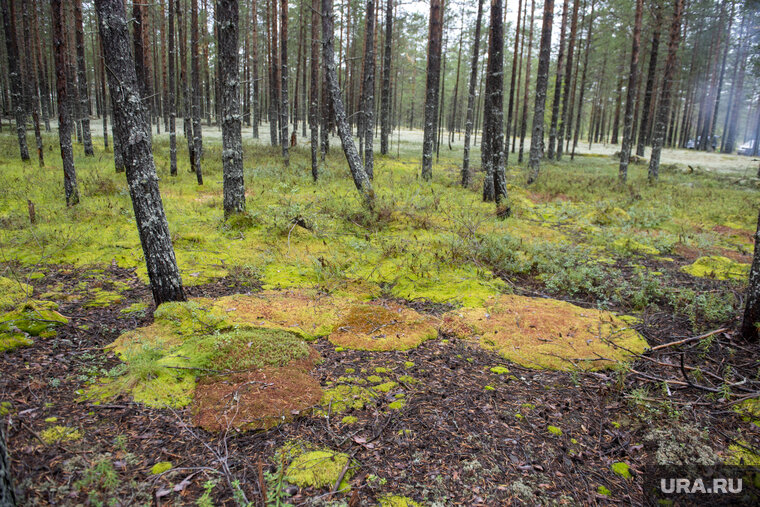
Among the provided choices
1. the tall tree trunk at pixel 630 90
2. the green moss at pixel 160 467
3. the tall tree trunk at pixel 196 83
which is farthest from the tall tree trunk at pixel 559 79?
the green moss at pixel 160 467

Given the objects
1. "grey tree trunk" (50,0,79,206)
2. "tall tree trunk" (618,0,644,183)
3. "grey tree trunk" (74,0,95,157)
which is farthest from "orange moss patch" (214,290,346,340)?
"tall tree trunk" (618,0,644,183)

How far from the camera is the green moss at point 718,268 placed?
7.12m

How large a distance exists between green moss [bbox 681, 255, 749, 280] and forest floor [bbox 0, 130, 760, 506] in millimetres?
58

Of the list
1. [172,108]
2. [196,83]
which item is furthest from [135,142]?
[196,83]

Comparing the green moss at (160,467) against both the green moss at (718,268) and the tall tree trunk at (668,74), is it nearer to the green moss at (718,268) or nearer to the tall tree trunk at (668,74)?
the green moss at (718,268)

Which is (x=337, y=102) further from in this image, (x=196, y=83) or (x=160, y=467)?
(x=160, y=467)

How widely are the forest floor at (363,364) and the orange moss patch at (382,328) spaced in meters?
0.04

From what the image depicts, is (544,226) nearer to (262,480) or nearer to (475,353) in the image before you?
(475,353)

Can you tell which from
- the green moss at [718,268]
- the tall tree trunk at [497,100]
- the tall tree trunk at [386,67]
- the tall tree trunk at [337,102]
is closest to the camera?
the green moss at [718,268]

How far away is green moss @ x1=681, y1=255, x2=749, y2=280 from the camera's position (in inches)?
280

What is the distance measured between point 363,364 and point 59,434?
279cm

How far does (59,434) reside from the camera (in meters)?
3.06

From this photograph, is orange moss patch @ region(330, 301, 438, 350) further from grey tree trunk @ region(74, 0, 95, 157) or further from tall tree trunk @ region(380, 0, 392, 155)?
tall tree trunk @ region(380, 0, 392, 155)

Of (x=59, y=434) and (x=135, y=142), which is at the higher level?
(x=135, y=142)
